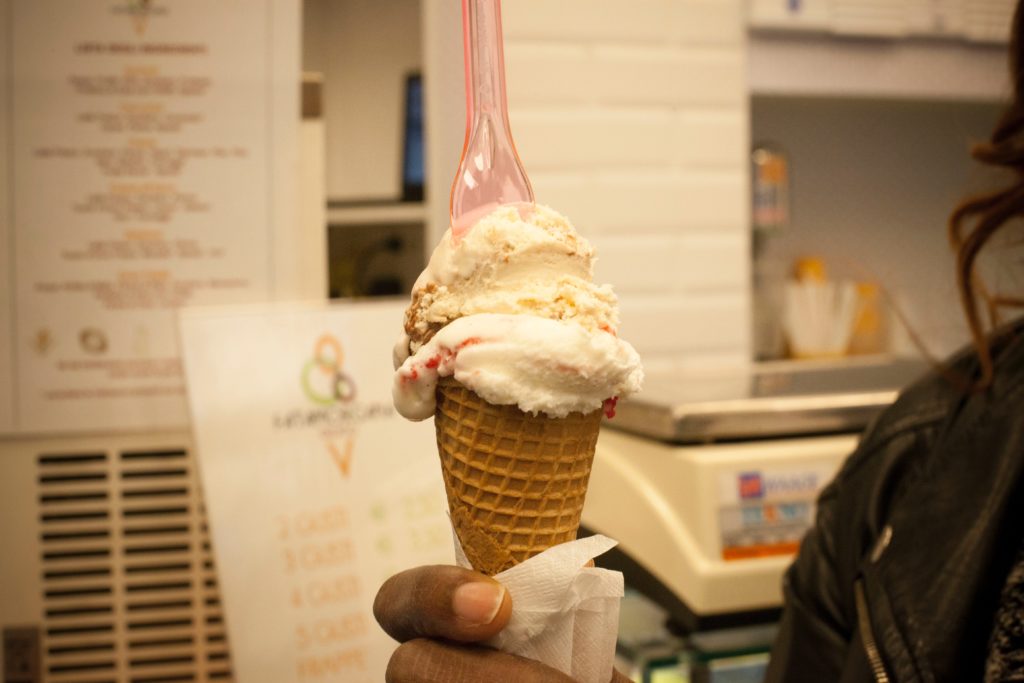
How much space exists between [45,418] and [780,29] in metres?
2.02

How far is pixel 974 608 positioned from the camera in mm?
956

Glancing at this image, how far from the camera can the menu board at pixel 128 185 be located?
80 centimetres

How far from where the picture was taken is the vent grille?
3.39ft

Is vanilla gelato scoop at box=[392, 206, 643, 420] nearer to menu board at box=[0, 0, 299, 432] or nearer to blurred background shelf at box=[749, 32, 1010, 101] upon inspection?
menu board at box=[0, 0, 299, 432]

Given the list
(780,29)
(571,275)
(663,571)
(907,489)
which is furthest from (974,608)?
(780,29)

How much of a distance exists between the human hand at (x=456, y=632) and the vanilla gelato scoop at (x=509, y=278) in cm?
15

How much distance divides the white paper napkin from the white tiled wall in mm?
1581

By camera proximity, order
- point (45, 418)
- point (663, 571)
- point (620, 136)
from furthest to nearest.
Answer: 1. point (620, 136)
2. point (663, 571)
3. point (45, 418)

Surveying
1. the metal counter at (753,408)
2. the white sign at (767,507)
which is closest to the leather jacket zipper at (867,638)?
the white sign at (767,507)

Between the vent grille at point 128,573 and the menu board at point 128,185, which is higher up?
the menu board at point 128,185

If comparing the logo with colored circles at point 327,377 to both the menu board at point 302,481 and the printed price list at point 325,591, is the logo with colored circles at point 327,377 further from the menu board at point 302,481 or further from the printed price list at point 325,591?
the printed price list at point 325,591

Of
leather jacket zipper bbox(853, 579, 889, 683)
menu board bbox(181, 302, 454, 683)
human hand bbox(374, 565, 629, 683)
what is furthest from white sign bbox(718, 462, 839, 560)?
human hand bbox(374, 565, 629, 683)

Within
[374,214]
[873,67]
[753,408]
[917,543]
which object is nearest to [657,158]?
[873,67]

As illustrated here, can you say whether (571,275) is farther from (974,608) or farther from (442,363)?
(974,608)
